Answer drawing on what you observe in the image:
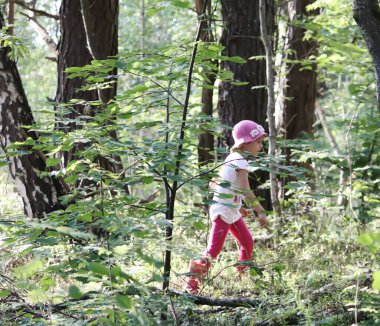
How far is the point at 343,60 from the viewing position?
9219mm

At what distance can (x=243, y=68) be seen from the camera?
710 centimetres

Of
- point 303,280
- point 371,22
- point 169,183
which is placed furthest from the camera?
point 169,183

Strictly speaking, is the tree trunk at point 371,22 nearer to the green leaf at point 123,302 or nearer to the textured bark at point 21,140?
the green leaf at point 123,302

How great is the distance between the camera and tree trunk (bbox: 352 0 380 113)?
297 cm

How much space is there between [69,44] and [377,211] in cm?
421

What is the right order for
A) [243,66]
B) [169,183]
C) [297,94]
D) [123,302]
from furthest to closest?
[297,94], [243,66], [169,183], [123,302]

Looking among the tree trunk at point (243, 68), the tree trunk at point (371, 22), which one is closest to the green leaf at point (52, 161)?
the tree trunk at point (371, 22)

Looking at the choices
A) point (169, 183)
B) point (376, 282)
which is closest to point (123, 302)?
point (376, 282)

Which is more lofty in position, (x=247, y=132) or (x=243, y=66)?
(x=243, y=66)

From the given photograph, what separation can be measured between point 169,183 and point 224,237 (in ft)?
3.98

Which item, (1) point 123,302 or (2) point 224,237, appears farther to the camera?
(2) point 224,237

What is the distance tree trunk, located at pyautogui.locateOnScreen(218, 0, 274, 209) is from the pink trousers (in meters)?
1.85

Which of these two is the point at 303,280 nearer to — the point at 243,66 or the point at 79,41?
the point at 243,66

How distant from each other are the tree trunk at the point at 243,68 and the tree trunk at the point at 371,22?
4013mm
